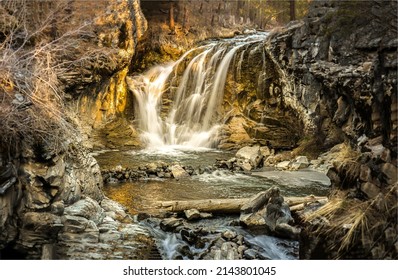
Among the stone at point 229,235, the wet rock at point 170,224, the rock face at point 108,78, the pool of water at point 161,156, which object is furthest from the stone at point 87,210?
the rock face at point 108,78

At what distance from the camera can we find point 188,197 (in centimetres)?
769

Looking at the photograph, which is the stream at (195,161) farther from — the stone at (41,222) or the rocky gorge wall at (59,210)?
the stone at (41,222)

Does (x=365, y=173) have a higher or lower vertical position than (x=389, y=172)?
lower

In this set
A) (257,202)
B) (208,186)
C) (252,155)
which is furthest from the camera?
(252,155)

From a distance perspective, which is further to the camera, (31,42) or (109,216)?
(31,42)

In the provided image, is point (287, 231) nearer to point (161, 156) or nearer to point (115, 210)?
point (115, 210)

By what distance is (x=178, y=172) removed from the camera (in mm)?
9383

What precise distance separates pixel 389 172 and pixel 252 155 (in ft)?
24.7

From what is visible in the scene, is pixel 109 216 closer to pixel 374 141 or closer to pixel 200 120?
pixel 374 141

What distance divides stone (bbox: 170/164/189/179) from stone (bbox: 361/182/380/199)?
5.43 m

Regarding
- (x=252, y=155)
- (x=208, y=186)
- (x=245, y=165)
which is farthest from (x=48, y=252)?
(x=252, y=155)

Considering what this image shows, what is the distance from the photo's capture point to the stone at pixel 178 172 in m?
9.27

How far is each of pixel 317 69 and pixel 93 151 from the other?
718 cm

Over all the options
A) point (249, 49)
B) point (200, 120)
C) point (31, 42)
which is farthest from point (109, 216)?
point (249, 49)
